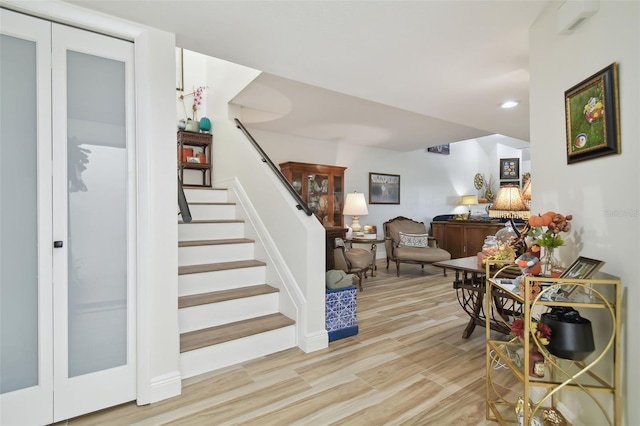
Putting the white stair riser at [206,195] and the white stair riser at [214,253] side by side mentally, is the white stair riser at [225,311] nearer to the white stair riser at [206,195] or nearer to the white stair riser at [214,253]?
the white stair riser at [214,253]

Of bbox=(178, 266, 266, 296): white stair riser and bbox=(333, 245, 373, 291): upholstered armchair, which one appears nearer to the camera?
bbox=(178, 266, 266, 296): white stair riser

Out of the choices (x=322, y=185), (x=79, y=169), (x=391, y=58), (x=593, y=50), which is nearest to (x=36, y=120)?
(x=79, y=169)

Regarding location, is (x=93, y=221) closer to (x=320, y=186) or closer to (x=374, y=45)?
(x=374, y=45)

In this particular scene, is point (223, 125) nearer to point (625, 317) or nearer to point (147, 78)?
point (147, 78)

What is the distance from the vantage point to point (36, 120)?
162cm

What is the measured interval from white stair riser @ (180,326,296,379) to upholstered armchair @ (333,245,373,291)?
161cm

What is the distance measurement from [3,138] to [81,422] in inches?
61.1

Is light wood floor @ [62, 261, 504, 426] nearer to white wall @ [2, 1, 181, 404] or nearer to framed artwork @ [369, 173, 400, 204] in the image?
white wall @ [2, 1, 181, 404]

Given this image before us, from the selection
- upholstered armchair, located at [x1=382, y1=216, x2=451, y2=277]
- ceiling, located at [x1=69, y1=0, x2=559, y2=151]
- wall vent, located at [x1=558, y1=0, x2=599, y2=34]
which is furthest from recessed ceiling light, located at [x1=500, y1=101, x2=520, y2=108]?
upholstered armchair, located at [x1=382, y1=216, x2=451, y2=277]

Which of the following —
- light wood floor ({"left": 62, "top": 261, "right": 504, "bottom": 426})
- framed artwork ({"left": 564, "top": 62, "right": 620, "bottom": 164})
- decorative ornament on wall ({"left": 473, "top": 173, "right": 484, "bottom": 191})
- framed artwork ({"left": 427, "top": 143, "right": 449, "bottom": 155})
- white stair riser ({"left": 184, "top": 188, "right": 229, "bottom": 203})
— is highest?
framed artwork ({"left": 427, "top": 143, "right": 449, "bottom": 155})

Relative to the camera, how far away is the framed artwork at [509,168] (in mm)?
8672

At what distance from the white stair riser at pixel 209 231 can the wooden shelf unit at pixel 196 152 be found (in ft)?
4.19

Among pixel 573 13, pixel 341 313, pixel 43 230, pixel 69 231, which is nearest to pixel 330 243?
pixel 341 313

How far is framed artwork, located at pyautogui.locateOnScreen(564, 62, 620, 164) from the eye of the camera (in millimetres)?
1286
